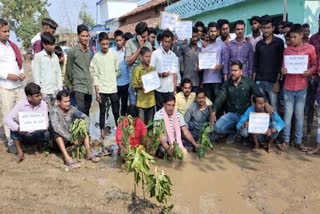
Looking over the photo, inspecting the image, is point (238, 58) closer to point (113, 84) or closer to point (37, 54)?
point (113, 84)

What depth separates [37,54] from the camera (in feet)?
16.3

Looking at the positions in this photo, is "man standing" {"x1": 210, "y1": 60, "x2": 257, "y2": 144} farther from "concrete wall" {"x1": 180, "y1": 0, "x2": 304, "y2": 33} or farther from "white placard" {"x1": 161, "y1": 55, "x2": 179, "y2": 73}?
"concrete wall" {"x1": 180, "y1": 0, "x2": 304, "y2": 33}

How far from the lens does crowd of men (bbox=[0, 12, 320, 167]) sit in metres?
4.89

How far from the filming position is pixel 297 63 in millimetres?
4863

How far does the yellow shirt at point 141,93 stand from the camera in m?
5.21

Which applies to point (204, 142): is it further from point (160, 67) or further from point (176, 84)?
point (160, 67)

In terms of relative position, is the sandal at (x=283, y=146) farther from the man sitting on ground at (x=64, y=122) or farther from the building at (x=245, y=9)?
the building at (x=245, y=9)

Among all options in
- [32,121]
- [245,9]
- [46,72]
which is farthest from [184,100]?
[245,9]

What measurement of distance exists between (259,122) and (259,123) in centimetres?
2

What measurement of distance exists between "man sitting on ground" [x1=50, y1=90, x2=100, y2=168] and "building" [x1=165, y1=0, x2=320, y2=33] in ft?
17.4

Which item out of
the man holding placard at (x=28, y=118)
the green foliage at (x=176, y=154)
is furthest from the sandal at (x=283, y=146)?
the man holding placard at (x=28, y=118)

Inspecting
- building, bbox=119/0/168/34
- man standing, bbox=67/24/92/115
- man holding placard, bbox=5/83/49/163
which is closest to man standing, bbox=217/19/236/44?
man standing, bbox=67/24/92/115

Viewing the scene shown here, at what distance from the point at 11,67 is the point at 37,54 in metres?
0.49

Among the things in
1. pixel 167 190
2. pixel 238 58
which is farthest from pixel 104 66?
pixel 167 190
